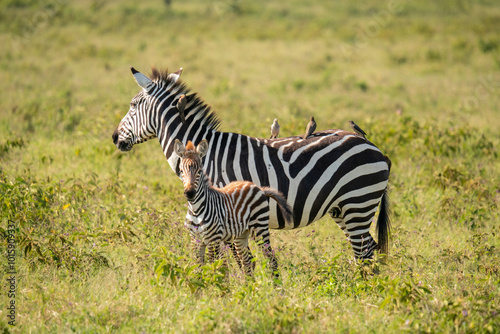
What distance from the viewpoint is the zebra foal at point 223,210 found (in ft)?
16.0

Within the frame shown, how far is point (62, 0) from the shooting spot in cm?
2878

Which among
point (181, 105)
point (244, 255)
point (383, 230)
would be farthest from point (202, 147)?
point (383, 230)

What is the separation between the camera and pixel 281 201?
516cm

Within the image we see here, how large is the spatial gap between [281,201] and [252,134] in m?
5.62

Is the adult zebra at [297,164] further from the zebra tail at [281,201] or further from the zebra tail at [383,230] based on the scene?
the zebra tail at [281,201]

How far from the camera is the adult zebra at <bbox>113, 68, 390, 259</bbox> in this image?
5.62m

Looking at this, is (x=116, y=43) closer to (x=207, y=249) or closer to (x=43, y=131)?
(x=43, y=131)

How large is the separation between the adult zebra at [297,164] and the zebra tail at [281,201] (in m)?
0.31

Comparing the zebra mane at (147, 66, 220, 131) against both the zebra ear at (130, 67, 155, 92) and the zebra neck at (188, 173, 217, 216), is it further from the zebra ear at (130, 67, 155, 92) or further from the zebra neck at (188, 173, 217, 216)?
the zebra neck at (188, 173, 217, 216)

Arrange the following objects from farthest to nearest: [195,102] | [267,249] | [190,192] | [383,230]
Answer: [383,230] → [195,102] → [267,249] → [190,192]

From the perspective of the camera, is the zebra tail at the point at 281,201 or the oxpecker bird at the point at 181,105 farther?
the oxpecker bird at the point at 181,105

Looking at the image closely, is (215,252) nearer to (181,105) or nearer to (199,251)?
(199,251)

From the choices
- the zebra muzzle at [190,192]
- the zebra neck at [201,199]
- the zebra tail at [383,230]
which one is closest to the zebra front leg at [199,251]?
the zebra neck at [201,199]

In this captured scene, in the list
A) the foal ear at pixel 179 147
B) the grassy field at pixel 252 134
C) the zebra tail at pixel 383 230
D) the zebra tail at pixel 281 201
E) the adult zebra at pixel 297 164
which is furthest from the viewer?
the zebra tail at pixel 383 230
